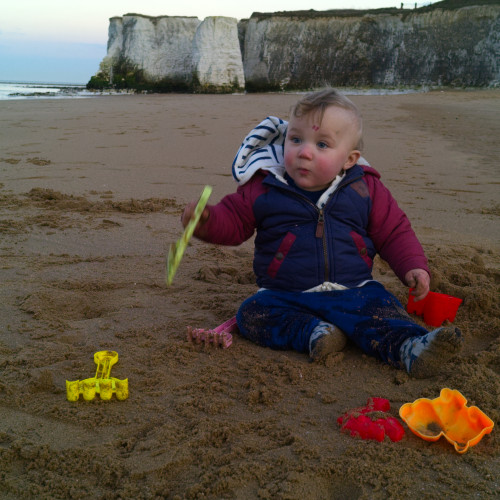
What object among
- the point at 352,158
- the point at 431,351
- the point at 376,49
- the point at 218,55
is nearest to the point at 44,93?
Result: the point at 218,55

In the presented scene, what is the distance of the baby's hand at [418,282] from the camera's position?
2.05 meters

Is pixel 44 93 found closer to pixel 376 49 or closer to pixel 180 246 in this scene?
pixel 376 49

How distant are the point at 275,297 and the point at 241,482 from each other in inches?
40.5

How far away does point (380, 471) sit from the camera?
1252 millimetres

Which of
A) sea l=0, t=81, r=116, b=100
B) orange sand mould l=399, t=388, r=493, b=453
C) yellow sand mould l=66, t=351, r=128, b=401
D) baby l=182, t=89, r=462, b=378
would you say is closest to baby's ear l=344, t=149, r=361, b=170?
baby l=182, t=89, r=462, b=378

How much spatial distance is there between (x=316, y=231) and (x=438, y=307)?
0.67m

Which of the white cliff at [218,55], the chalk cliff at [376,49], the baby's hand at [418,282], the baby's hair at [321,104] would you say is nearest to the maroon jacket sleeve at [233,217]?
the baby's hair at [321,104]

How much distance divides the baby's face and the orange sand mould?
100 centimetres

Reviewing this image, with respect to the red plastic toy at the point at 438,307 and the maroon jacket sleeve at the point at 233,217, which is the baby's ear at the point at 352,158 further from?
the red plastic toy at the point at 438,307

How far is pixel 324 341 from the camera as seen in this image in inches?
74.6

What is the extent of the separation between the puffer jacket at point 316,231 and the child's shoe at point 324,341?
25 centimetres

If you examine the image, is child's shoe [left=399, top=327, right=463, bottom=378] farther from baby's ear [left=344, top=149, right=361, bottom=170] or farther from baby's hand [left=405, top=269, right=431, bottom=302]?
baby's ear [left=344, top=149, right=361, bottom=170]

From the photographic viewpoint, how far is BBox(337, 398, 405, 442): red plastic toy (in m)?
1.40

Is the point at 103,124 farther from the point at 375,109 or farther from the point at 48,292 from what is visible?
the point at 48,292
